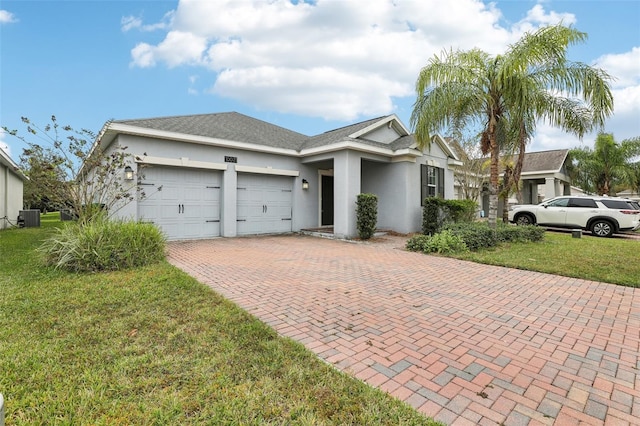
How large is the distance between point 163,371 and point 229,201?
876cm

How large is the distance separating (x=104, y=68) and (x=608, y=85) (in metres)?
16.2

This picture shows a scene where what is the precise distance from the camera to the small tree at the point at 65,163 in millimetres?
6805

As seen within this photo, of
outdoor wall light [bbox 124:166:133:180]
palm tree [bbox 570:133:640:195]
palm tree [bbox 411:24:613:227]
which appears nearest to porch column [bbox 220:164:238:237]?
outdoor wall light [bbox 124:166:133:180]

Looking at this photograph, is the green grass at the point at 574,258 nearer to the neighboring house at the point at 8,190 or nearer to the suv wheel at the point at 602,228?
the suv wheel at the point at 602,228

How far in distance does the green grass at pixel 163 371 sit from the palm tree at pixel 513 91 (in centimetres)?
918

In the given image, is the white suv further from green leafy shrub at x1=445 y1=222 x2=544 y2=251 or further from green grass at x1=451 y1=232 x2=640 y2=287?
green leafy shrub at x1=445 y1=222 x2=544 y2=251

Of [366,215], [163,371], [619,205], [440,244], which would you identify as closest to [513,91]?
[440,244]

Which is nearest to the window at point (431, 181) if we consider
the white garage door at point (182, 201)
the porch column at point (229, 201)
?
the porch column at point (229, 201)

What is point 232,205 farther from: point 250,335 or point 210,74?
point 250,335

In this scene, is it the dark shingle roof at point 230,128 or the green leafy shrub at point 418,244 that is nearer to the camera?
the green leafy shrub at point 418,244

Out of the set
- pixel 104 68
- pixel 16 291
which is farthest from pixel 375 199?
pixel 104 68

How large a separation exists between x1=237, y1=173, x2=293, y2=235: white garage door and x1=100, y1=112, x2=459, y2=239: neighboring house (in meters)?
0.04

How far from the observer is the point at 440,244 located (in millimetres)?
8195

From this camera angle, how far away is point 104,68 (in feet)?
35.7
